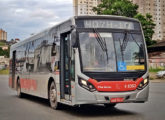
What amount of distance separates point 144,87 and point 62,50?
2.89 m

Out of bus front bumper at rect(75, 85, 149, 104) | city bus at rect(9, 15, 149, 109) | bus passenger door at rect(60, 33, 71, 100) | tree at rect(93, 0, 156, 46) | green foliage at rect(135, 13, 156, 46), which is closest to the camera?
bus front bumper at rect(75, 85, 149, 104)

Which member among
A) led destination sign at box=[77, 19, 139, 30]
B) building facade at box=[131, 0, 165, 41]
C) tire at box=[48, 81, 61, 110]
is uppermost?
building facade at box=[131, 0, 165, 41]

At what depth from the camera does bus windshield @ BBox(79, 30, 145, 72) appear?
1056cm

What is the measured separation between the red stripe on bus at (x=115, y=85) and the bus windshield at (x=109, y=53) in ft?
1.17

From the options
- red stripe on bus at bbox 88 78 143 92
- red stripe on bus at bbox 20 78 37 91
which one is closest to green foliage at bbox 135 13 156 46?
red stripe on bus at bbox 20 78 37 91

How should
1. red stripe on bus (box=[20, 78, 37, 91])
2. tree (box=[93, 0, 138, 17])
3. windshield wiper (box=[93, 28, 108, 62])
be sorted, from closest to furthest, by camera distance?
1. windshield wiper (box=[93, 28, 108, 62])
2. red stripe on bus (box=[20, 78, 37, 91])
3. tree (box=[93, 0, 138, 17])


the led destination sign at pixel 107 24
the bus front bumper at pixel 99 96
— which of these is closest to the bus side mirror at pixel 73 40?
the led destination sign at pixel 107 24

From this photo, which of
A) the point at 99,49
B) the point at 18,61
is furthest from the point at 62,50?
the point at 18,61

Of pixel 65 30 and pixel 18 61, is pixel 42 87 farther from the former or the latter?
pixel 18 61

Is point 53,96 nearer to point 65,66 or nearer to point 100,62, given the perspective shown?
point 65,66

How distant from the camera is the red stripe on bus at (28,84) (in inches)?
619

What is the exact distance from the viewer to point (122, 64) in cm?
1078

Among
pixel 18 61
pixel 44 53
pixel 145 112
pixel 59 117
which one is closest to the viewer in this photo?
pixel 59 117

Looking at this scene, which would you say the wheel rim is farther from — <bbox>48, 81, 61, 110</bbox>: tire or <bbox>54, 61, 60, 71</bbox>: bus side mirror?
<bbox>54, 61, 60, 71</bbox>: bus side mirror
